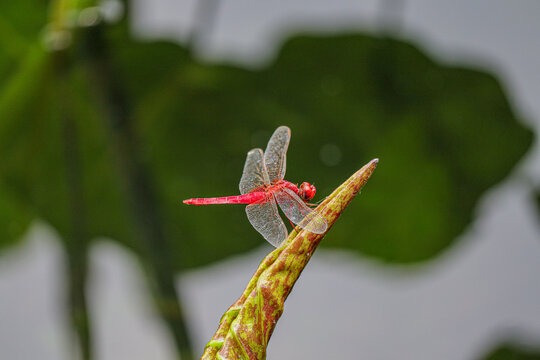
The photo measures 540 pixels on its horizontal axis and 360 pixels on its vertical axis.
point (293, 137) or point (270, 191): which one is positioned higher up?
point (270, 191)

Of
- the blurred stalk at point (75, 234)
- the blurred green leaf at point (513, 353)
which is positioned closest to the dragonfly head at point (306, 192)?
the blurred stalk at point (75, 234)

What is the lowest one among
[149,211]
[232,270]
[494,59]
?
[232,270]

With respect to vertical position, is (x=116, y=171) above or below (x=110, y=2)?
below

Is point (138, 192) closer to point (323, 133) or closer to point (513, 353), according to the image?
point (323, 133)

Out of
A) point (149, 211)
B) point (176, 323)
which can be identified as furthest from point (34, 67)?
point (176, 323)

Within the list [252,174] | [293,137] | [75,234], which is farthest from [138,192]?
[252,174]

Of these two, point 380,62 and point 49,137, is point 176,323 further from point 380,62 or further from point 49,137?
point 380,62
